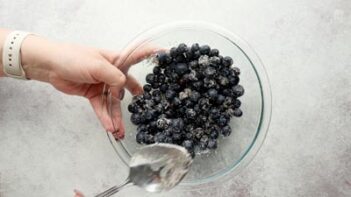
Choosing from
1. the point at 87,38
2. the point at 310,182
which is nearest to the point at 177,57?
the point at 87,38

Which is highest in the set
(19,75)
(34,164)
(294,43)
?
(294,43)

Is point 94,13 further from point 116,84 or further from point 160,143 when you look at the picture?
point 160,143

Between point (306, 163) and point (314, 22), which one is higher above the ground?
point (314, 22)

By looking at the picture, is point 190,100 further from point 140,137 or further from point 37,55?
point 37,55

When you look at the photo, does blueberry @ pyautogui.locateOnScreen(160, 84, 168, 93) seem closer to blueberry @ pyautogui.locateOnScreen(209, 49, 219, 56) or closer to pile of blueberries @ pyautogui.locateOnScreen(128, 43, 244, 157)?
pile of blueberries @ pyautogui.locateOnScreen(128, 43, 244, 157)

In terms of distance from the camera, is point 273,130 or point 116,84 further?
point 273,130
